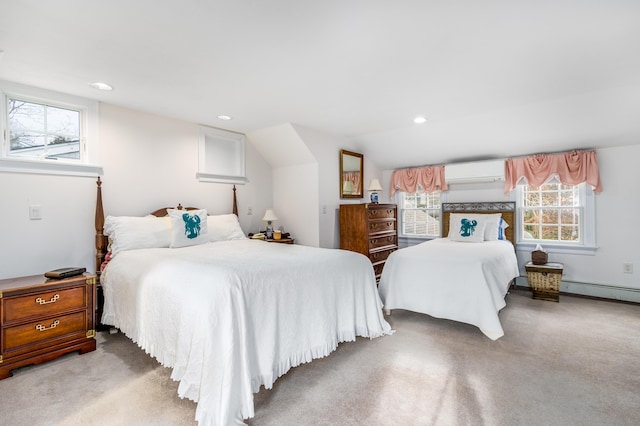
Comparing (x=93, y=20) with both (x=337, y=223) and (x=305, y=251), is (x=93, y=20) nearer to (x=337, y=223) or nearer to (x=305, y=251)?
(x=305, y=251)

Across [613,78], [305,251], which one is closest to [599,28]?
[613,78]

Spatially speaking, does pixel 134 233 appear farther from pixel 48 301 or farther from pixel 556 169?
pixel 556 169

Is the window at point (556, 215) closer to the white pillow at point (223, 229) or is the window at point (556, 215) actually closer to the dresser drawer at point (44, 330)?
the white pillow at point (223, 229)

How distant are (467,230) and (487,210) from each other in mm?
743

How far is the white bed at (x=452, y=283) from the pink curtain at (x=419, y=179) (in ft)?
5.45

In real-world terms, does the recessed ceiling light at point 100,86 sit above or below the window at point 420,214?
above

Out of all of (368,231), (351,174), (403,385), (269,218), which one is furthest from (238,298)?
(351,174)

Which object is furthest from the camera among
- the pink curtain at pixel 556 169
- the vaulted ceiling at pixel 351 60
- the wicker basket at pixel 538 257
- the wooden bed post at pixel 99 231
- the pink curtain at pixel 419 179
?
the pink curtain at pixel 419 179

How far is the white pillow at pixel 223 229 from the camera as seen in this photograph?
3.49 metres

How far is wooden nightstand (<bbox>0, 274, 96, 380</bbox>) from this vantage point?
2.20m

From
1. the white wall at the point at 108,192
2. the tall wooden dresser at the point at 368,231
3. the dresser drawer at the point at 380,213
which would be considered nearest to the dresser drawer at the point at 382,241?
the tall wooden dresser at the point at 368,231

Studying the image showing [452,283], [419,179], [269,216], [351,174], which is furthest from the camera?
[419,179]

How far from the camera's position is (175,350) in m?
1.88

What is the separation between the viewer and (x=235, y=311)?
5.57 ft
